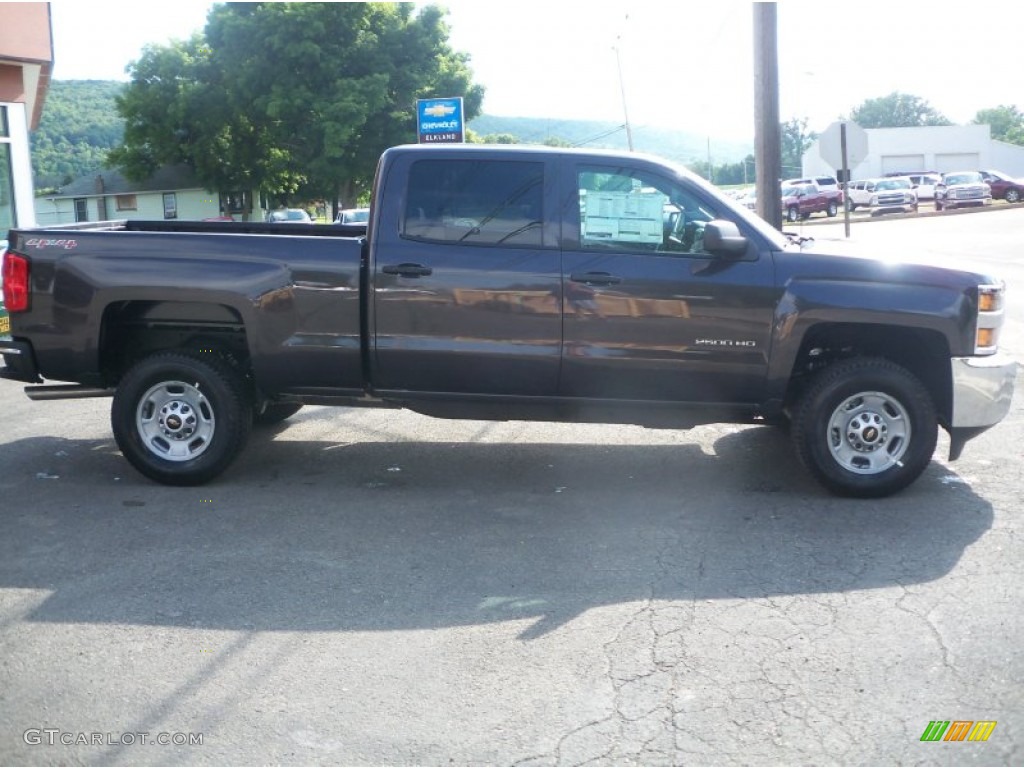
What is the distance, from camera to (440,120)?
77.6 ft

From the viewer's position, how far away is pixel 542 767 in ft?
12.1

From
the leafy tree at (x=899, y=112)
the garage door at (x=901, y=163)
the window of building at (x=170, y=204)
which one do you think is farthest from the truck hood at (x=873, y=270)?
the leafy tree at (x=899, y=112)

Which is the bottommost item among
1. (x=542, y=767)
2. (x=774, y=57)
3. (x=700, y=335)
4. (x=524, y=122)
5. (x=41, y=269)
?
(x=542, y=767)

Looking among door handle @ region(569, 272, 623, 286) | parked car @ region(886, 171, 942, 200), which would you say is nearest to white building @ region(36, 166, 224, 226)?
parked car @ region(886, 171, 942, 200)

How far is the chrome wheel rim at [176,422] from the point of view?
7152mm

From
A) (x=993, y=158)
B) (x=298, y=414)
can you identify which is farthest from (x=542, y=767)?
(x=993, y=158)

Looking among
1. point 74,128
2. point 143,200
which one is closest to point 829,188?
point 143,200

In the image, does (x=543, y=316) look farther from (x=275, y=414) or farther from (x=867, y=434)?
(x=275, y=414)

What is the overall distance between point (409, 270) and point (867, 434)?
2.92m

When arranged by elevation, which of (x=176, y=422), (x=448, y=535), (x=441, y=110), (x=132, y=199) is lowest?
(x=448, y=535)

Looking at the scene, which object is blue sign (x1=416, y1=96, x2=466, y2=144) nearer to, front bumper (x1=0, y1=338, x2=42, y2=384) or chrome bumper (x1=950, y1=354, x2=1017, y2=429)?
front bumper (x1=0, y1=338, x2=42, y2=384)

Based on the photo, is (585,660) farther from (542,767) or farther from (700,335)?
(700,335)

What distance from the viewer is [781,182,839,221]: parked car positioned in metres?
49.4

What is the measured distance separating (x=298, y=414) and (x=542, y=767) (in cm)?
619
